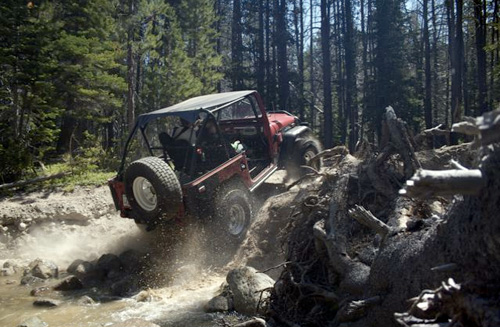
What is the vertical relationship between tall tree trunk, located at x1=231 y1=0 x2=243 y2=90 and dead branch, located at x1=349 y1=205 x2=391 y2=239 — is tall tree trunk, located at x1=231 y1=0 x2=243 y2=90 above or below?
above

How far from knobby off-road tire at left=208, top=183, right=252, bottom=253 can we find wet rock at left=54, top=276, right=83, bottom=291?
7.43ft

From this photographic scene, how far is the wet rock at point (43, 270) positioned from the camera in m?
7.56

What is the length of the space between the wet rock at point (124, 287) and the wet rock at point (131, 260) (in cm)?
52

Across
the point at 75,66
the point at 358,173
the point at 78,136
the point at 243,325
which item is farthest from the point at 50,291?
the point at 78,136

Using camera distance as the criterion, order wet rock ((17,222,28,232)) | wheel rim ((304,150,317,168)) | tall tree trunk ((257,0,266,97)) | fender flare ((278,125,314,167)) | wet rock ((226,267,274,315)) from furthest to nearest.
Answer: tall tree trunk ((257,0,266,97)) < wheel rim ((304,150,317,168)) < wet rock ((17,222,28,232)) < fender flare ((278,125,314,167)) < wet rock ((226,267,274,315))

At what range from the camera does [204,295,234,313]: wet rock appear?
225 inches

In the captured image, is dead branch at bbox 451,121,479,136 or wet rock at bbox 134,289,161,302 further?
wet rock at bbox 134,289,161,302

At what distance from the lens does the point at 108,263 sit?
24.8ft

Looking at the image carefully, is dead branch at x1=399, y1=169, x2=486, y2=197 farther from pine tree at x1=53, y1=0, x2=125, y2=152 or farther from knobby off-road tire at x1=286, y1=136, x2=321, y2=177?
pine tree at x1=53, y1=0, x2=125, y2=152

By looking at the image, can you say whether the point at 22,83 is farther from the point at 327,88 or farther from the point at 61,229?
the point at 327,88

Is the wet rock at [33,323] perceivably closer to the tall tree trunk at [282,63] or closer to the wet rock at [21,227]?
the wet rock at [21,227]

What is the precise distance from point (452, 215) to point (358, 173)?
3.36m

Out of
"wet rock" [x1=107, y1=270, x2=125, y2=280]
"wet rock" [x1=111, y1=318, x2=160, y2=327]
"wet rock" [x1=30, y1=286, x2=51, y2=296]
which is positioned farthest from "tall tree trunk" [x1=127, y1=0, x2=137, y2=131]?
"wet rock" [x1=111, y1=318, x2=160, y2=327]

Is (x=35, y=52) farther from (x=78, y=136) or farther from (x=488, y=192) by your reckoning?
(x=488, y=192)
